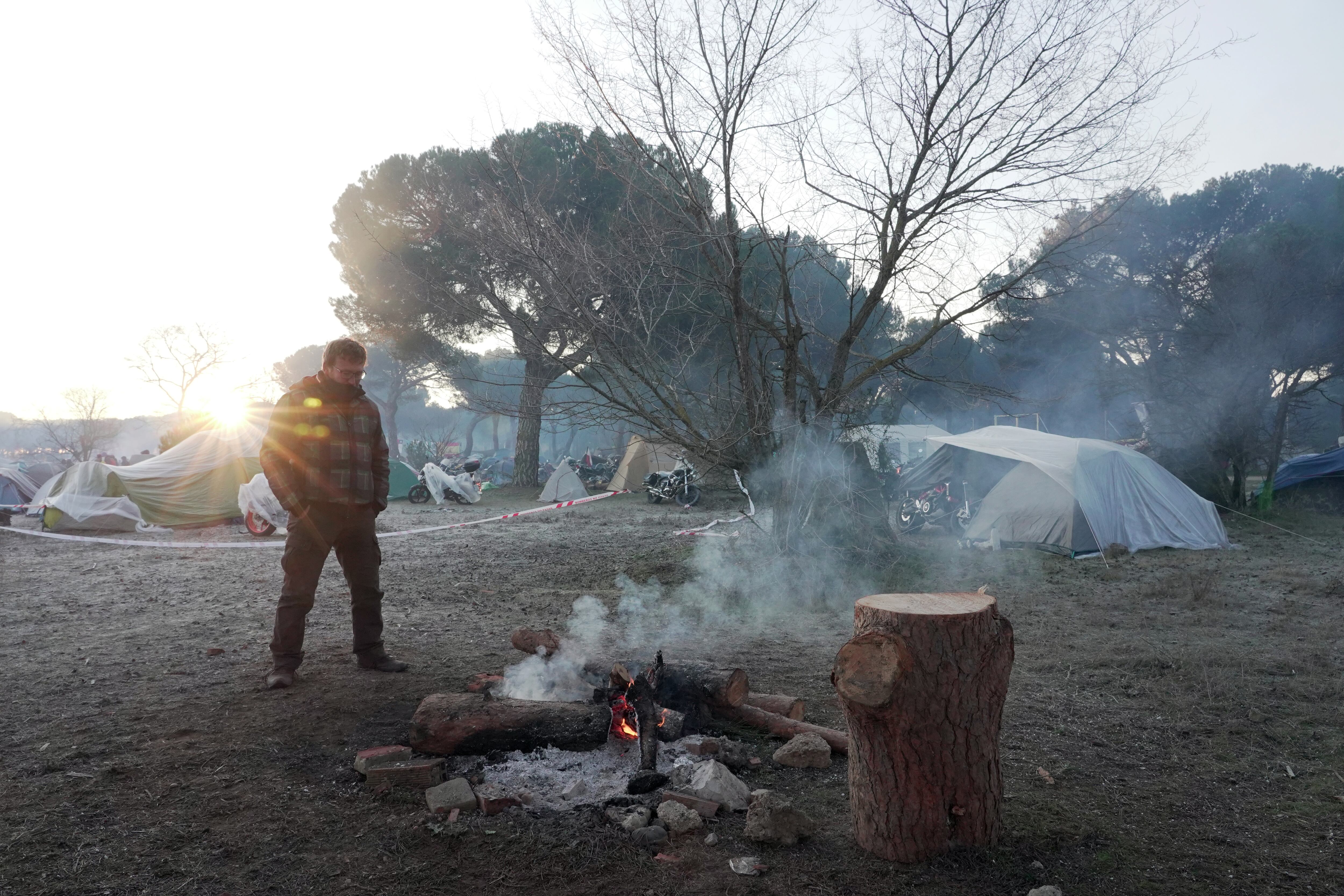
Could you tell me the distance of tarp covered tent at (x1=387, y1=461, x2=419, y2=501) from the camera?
17922 mm

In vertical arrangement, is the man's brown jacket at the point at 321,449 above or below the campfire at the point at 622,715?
above

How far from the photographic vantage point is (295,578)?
3.81m

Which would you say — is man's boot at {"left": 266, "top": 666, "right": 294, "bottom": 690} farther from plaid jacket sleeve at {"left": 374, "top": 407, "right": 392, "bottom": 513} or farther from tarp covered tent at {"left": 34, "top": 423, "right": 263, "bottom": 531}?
tarp covered tent at {"left": 34, "top": 423, "right": 263, "bottom": 531}

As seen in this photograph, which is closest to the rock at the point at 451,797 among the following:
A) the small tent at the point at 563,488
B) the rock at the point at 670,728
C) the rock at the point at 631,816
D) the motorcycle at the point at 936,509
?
the rock at the point at 631,816

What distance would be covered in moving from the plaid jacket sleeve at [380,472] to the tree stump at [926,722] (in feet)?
8.64

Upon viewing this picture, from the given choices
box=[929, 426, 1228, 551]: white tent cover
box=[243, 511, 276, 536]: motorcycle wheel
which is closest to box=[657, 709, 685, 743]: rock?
box=[929, 426, 1228, 551]: white tent cover

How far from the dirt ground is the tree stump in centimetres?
11

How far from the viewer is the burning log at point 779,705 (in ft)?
11.2

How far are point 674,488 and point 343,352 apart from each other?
1219 centimetres

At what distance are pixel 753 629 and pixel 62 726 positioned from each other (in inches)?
153

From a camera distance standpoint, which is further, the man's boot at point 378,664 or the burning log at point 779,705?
the man's boot at point 378,664

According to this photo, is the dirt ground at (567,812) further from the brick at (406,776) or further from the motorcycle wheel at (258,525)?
the motorcycle wheel at (258,525)

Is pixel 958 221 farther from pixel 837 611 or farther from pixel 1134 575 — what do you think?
pixel 1134 575

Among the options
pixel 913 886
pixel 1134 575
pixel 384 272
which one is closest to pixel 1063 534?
pixel 1134 575
